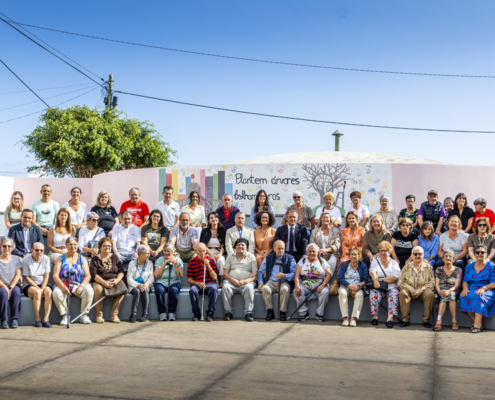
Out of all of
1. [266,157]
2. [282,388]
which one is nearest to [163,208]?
[282,388]

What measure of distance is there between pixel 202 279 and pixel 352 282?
243 cm

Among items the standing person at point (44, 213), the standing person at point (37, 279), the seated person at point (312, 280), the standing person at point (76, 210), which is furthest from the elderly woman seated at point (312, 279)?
the standing person at point (44, 213)

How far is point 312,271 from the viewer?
917cm

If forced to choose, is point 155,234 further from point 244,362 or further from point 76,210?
point 244,362

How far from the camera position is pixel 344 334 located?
7.86 m

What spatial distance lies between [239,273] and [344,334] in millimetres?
2211

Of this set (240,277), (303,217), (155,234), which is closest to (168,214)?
(155,234)

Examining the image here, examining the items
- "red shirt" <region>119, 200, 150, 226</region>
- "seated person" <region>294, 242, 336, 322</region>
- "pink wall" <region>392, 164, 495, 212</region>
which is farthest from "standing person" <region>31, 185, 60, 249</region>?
"pink wall" <region>392, 164, 495, 212</region>

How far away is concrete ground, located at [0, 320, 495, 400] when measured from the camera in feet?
16.6

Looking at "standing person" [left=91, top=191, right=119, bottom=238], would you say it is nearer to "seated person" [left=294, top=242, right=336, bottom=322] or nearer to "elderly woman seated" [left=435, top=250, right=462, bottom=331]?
"seated person" [left=294, top=242, right=336, bottom=322]

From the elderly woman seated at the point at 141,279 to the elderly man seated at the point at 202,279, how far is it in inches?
26.5

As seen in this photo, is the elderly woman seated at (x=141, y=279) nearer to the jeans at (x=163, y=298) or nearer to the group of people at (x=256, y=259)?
the group of people at (x=256, y=259)

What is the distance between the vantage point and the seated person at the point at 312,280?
899cm

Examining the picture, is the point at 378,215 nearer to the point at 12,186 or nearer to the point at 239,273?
the point at 239,273
